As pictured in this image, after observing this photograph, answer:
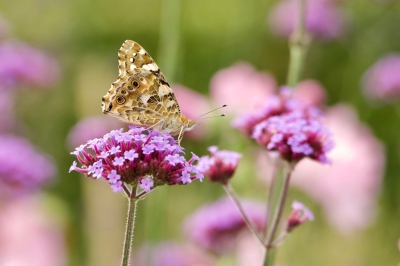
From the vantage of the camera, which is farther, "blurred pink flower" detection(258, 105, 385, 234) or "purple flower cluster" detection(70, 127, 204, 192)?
"blurred pink flower" detection(258, 105, 385, 234)

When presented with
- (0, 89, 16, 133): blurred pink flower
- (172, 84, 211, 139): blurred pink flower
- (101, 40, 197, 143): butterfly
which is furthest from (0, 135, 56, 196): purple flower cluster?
(101, 40, 197, 143): butterfly

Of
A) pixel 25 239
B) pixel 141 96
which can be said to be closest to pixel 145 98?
pixel 141 96

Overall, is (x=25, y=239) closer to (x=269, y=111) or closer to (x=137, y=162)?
(x=269, y=111)

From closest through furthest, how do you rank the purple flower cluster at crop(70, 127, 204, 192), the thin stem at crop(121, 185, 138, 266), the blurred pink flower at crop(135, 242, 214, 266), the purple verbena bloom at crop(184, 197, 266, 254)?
the thin stem at crop(121, 185, 138, 266)
the purple flower cluster at crop(70, 127, 204, 192)
the purple verbena bloom at crop(184, 197, 266, 254)
the blurred pink flower at crop(135, 242, 214, 266)

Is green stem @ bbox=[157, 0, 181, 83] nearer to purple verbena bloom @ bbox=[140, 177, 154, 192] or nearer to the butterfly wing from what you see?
the butterfly wing

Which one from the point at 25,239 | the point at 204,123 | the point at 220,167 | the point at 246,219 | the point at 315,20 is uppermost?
the point at 315,20

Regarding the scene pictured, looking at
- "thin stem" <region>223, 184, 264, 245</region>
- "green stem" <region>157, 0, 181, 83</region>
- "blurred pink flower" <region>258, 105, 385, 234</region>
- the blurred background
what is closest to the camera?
"thin stem" <region>223, 184, 264, 245</region>

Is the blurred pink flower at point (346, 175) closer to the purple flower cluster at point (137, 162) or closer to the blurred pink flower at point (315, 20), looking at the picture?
the blurred pink flower at point (315, 20)

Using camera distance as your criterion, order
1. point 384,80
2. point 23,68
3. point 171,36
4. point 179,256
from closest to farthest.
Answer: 1. point 171,36
2. point 179,256
3. point 384,80
4. point 23,68
